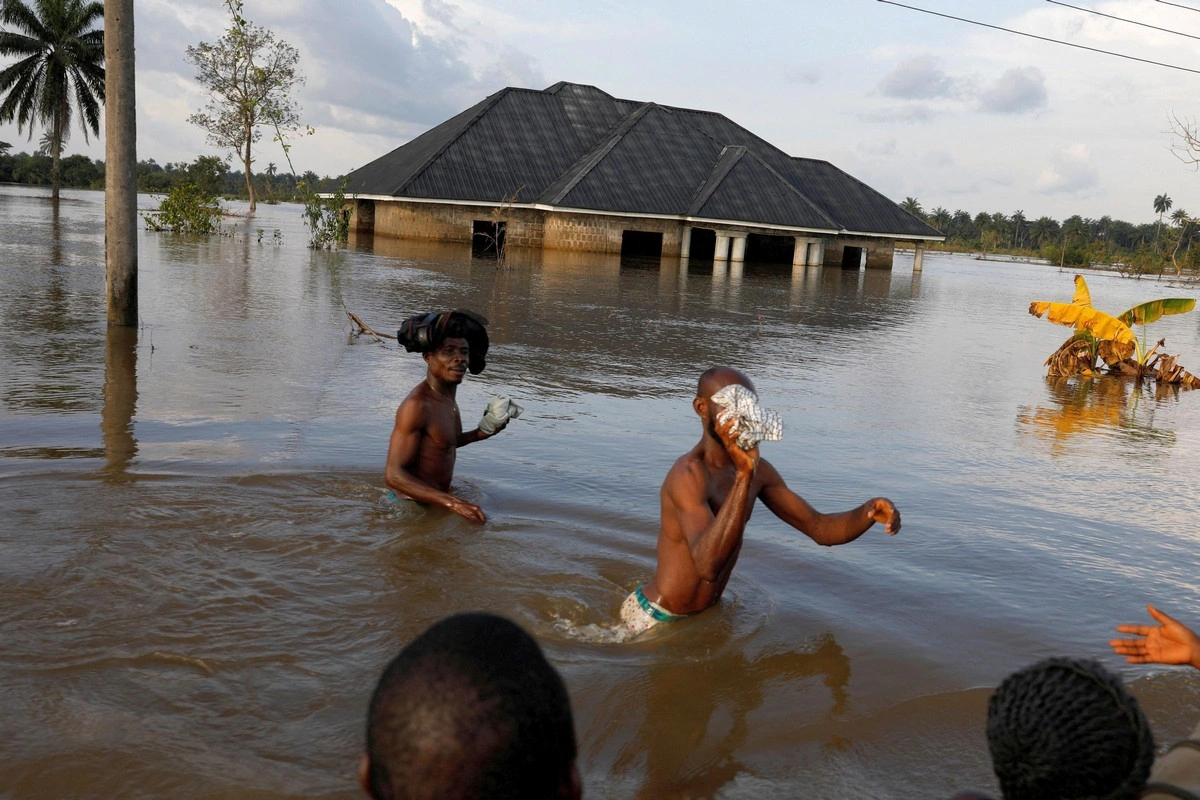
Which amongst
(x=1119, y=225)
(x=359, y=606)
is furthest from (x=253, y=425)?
(x=1119, y=225)

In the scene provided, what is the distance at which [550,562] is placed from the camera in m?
4.67

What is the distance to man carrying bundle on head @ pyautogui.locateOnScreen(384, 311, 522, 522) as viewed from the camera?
4.91m

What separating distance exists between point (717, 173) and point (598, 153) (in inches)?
162

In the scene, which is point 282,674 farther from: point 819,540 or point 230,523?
point 819,540

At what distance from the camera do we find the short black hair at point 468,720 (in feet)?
3.93

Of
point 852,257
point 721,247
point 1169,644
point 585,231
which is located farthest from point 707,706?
point 852,257

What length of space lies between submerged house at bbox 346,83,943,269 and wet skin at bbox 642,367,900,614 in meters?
25.8

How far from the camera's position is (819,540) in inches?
148

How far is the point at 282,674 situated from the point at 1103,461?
252 inches

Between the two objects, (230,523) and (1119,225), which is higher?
(1119,225)

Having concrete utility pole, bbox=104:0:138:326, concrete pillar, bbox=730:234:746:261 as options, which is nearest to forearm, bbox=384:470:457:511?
concrete utility pole, bbox=104:0:138:326

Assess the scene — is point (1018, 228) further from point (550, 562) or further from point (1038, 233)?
point (550, 562)

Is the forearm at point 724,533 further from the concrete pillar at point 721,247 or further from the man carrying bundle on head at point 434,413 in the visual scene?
the concrete pillar at point 721,247

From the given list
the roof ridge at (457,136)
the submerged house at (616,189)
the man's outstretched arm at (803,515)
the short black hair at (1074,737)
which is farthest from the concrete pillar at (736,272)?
the short black hair at (1074,737)
